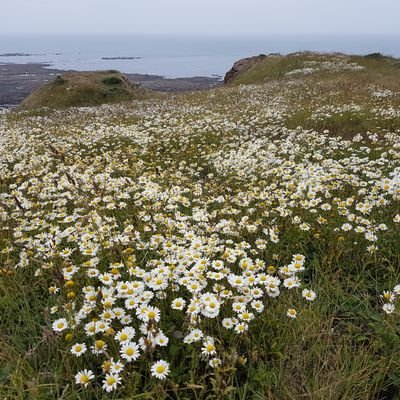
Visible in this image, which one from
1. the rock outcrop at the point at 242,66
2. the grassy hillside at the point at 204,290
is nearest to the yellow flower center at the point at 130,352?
the grassy hillside at the point at 204,290

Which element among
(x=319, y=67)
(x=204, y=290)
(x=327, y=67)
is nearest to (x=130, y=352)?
(x=204, y=290)

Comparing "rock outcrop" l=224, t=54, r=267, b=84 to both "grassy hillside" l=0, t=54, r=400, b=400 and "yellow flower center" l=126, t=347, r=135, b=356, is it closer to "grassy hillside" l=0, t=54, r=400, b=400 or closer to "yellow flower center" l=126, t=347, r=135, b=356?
"grassy hillside" l=0, t=54, r=400, b=400

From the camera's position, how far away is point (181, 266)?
3574mm

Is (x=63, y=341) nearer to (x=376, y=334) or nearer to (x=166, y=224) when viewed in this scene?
(x=166, y=224)

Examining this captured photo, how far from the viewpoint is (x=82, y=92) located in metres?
29.1

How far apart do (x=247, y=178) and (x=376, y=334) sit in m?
4.02

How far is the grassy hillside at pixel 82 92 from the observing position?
28.4 metres

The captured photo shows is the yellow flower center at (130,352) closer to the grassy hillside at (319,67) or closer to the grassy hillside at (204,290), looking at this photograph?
the grassy hillside at (204,290)

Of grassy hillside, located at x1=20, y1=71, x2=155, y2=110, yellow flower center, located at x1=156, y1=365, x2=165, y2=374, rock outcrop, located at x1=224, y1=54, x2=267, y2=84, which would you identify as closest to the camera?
yellow flower center, located at x1=156, y1=365, x2=165, y2=374

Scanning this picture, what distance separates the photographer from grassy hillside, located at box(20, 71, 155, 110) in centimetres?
2841

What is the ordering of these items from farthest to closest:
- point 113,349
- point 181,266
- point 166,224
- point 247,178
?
point 247,178 → point 166,224 → point 181,266 → point 113,349

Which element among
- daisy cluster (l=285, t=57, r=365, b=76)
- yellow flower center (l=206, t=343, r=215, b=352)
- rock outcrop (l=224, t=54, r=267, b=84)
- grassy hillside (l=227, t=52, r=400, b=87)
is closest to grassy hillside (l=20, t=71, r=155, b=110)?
grassy hillside (l=227, t=52, r=400, b=87)

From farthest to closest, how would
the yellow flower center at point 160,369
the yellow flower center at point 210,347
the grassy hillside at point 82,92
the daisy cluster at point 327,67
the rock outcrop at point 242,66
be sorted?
the rock outcrop at point 242,66 < the daisy cluster at point 327,67 < the grassy hillside at point 82,92 < the yellow flower center at point 210,347 < the yellow flower center at point 160,369

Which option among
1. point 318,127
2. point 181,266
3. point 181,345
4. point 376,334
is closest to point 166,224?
point 181,266
